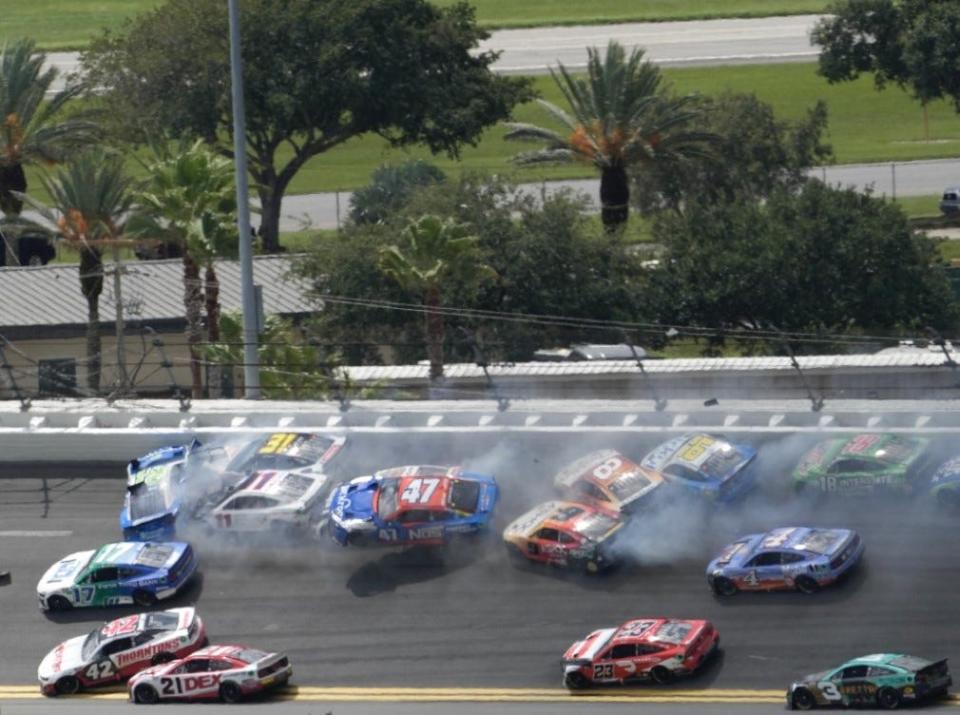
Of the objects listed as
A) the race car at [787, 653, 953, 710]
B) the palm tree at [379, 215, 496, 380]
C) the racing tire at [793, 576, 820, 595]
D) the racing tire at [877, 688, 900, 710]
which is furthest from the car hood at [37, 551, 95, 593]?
the palm tree at [379, 215, 496, 380]

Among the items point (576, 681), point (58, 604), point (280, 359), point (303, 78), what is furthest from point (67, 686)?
point (303, 78)

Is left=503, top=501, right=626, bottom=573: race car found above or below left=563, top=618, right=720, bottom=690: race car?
above

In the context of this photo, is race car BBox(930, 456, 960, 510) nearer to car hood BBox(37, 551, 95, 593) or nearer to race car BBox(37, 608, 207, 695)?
race car BBox(37, 608, 207, 695)

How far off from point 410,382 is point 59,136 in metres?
20.4

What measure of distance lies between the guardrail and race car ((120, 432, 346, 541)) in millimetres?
860

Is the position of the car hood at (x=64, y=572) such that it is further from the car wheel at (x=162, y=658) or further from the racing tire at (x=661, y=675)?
the racing tire at (x=661, y=675)

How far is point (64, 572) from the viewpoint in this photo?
19.8m

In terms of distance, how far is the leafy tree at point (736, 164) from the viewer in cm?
4553

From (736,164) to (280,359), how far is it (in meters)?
21.3

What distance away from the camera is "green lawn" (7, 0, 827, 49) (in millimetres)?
68750

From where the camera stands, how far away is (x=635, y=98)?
136 ft

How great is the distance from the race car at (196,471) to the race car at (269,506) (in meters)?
0.29

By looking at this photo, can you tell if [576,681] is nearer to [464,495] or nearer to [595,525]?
[595,525]

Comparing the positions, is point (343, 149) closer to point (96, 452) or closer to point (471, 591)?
point (96, 452)
